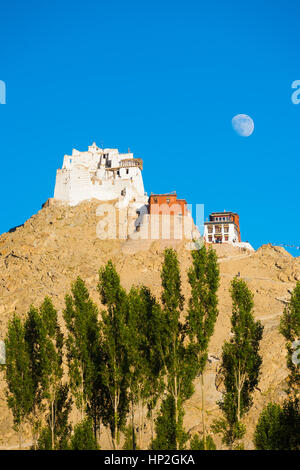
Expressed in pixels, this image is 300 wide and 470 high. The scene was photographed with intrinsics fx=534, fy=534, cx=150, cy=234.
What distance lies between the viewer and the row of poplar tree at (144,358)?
33875 mm

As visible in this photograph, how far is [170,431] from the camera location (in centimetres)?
3309

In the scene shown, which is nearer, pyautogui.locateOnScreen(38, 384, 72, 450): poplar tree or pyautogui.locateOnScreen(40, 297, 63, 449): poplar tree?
pyautogui.locateOnScreen(40, 297, 63, 449): poplar tree

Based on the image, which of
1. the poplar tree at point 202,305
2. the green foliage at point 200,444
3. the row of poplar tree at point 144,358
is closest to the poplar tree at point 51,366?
the row of poplar tree at point 144,358

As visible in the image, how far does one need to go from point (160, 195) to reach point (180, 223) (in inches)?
232

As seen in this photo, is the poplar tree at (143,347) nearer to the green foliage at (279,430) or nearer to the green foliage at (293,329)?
the green foliage at (279,430)

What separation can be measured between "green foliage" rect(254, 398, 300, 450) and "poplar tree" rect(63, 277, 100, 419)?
11.2 metres

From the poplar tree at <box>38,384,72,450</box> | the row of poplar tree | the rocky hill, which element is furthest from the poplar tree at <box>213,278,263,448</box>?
the rocky hill

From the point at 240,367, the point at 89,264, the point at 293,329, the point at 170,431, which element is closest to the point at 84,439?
the point at 170,431

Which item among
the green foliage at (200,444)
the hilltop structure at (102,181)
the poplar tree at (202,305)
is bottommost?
the green foliage at (200,444)

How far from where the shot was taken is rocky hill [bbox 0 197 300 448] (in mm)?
69494

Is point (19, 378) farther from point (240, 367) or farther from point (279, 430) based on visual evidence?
point (279, 430)

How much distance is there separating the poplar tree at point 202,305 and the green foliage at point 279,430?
11.9 ft
